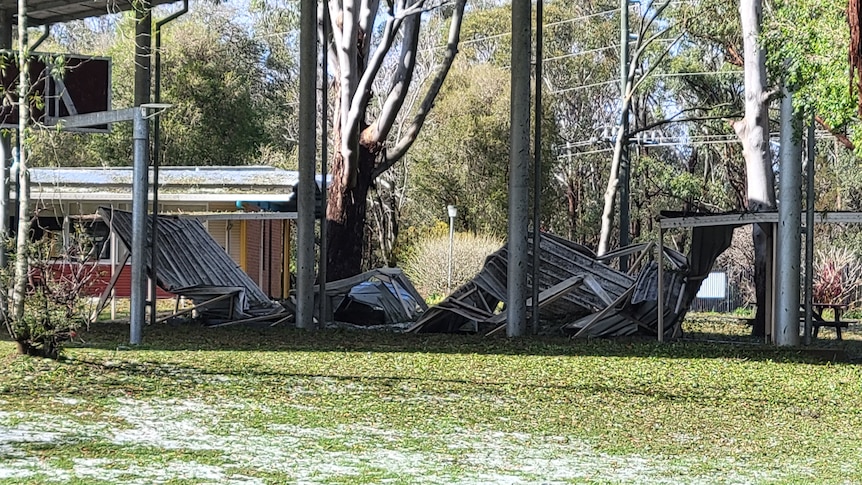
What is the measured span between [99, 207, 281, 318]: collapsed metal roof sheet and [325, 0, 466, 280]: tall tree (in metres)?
3.85

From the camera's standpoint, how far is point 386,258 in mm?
37594

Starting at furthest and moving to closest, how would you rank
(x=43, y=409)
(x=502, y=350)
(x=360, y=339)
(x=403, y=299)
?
(x=403, y=299), (x=360, y=339), (x=502, y=350), (x=43, y=409)

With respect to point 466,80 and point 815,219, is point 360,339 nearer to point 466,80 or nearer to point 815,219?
point 815,219

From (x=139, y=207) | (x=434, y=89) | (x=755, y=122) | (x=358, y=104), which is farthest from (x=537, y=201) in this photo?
(x=434, y=89)

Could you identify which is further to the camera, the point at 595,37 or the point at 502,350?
the point at 595,37

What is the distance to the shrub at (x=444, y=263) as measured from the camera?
30.7 m

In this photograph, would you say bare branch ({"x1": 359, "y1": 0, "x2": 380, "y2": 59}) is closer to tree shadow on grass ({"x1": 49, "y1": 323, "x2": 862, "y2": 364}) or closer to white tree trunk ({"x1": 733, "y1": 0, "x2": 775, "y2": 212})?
white tree trunk ({"x1": 733, "y1": 0, "x2": 775, "y2": 212})

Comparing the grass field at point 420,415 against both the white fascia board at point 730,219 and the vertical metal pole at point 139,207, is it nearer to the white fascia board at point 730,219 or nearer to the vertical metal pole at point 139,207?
the vertical metal pole at point 139,207

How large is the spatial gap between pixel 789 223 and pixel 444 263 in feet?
54.3

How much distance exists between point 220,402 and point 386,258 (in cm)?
2856

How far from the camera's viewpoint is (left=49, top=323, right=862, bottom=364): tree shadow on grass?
44.7 ft

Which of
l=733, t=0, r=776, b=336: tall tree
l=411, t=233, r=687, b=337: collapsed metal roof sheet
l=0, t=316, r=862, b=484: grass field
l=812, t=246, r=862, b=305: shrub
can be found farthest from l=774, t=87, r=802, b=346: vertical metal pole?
l=812, t=246, r=862, b=305: shrub

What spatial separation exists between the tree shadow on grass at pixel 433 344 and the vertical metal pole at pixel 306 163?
0.54 m

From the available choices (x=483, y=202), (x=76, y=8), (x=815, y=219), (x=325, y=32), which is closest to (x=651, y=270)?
(x=815, y=219)
